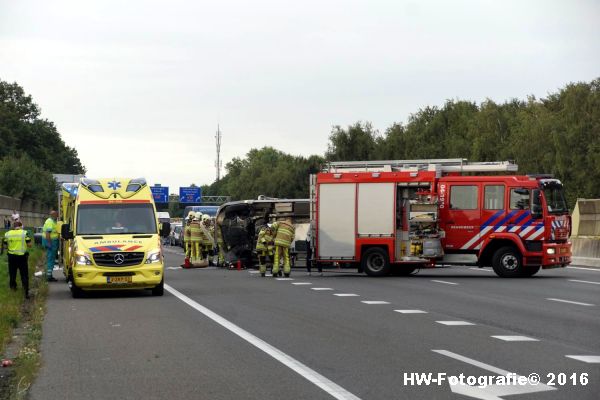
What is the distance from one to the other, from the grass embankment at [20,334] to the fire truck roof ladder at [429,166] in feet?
30.6

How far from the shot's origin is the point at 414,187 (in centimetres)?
3030

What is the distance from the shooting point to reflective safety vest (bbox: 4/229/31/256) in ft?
74.0

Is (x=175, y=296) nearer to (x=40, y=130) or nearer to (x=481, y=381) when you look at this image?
(x=481, y=381)

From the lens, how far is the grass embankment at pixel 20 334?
35.1 ft

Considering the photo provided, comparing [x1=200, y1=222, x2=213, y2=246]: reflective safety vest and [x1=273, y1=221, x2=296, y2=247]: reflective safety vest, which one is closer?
[x1=273, y1=221, x2=296, y2=247]: reflective safety vest

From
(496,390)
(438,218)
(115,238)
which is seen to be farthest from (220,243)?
(496,390)

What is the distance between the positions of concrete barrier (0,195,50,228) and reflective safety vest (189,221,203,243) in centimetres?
2725

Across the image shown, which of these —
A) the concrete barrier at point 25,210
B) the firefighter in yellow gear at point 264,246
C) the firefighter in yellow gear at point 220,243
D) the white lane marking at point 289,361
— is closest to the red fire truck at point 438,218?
the firefighter in yellow gear at point 264,246

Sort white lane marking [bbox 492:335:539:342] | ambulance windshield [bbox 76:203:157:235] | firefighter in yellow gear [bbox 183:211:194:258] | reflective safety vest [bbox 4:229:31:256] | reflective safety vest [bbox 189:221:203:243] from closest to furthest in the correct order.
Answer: white lane marking [bbox 492:335:539:342] → reflective safety vest [bbox 4:229:31:256] → ambulance windshield [bbox 76:203:157:235] → reflective safety vest [bbox 189:221:203:243] → firefighter in yellow gear [bbox 183:211:194:258]

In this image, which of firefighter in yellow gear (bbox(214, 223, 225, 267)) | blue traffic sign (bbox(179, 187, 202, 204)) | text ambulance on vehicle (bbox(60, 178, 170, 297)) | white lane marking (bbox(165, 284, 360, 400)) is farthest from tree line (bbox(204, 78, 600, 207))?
white lane marking (bbox(165, 284, 360, 400))

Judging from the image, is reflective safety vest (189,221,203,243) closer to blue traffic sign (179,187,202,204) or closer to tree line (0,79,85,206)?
tree line (0,79,85,206)

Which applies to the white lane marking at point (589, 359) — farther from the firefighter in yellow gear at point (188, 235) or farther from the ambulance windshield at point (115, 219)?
the firefighter in yellow gear at point (188, 235)

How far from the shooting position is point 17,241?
22.6 metres

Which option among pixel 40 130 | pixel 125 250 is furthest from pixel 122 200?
pixel 40 130
